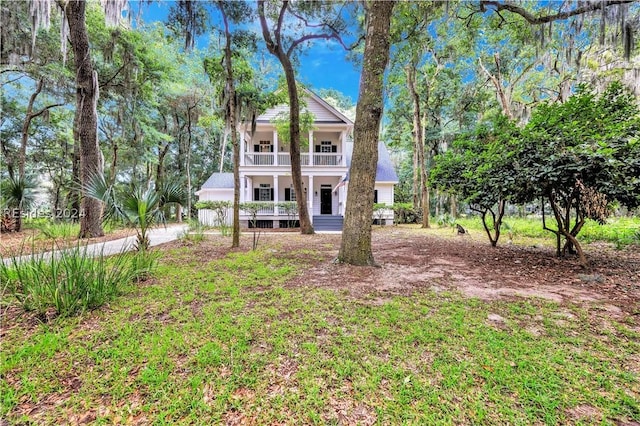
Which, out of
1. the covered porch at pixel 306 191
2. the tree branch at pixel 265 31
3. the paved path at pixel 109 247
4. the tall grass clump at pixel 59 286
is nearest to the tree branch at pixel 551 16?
the tree branch at pixel 265 31

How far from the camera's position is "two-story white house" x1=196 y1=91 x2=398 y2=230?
15.6 meters

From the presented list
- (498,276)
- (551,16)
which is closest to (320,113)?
(551,16)

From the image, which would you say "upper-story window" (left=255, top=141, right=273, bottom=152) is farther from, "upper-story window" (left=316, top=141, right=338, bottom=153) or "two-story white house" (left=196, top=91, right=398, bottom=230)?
"upper-story window" (left=316, top=141, right=338, bottom=153)

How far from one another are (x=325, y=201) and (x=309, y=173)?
3242mm

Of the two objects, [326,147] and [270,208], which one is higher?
[326,147]

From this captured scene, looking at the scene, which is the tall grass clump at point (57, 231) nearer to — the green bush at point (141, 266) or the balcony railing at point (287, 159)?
the green bush at point (141, 266)

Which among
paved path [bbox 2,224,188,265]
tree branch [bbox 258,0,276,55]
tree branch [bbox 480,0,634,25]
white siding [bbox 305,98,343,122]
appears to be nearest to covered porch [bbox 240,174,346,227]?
white siding [bbox 305,98,343,122]

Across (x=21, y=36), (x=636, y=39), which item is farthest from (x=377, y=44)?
(x=21, y=36)

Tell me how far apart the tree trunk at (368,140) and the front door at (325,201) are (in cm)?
1346

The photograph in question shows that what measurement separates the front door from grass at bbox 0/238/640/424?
15226 millimetres

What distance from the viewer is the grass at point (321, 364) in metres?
1.76

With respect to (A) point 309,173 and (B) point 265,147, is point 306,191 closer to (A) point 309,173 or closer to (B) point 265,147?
(A) point 309,173

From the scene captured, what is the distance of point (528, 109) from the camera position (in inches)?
543

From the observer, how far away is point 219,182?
19219mm
